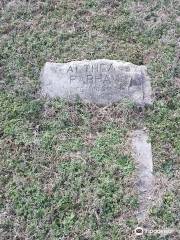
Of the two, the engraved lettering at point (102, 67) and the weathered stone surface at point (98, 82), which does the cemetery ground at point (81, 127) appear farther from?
the engraved lettering at point (102, 67)

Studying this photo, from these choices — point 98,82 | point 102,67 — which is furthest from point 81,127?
point 102,67

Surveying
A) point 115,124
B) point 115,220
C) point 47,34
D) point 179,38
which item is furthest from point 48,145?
point 179,38

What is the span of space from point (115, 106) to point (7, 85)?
1626 millimetres

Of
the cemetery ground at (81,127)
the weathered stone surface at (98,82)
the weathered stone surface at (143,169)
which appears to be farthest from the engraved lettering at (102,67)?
the weathered stone surface at (143,169)

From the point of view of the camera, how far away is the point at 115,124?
616 cm

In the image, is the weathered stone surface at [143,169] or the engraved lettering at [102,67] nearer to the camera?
the weathered stone surface at [143,169]

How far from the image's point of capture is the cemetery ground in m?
5.30

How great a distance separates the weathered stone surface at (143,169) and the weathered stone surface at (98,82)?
22.5 inches

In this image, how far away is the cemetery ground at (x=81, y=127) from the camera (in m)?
5.30

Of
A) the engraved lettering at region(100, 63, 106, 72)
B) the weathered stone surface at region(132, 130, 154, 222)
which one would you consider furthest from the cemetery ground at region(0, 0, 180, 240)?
the engraved lettering at region(100, 63, 106, 72)

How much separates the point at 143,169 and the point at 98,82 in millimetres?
1437

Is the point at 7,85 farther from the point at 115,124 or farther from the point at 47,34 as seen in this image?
the point at 115,124

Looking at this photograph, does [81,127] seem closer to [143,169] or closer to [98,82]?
[98,82]

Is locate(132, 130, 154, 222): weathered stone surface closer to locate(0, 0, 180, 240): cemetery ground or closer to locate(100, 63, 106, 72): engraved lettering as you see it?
locate(0, 0, 180, 240): cemetery ground
